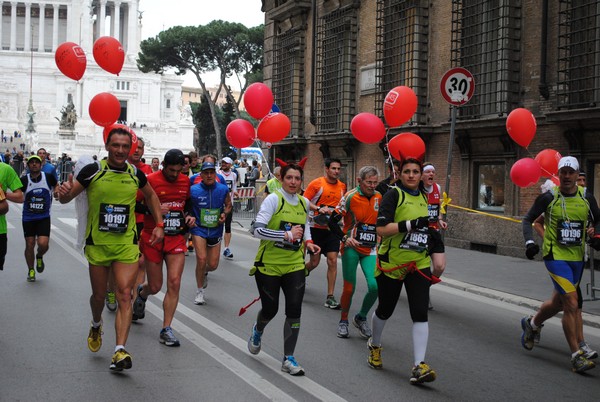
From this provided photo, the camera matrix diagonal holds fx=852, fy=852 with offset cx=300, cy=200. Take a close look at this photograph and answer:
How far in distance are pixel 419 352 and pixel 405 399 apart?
19.7 inches

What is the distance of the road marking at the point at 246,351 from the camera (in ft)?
20.6

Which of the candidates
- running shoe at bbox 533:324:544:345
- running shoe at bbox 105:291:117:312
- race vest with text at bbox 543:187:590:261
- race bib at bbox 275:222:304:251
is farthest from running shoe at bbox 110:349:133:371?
running shoe at bbox 533:324:544:345

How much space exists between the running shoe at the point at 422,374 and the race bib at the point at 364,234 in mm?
2288

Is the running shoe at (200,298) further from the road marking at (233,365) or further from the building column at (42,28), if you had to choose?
the building column at (42,28)

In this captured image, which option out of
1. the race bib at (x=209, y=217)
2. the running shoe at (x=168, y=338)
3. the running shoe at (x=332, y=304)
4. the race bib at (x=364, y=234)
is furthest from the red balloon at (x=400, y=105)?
the running shoe at (x=168, y=338)

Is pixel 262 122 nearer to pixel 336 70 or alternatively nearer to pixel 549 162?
pixel 549 162

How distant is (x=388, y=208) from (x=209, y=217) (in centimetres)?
374

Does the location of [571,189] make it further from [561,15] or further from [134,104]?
[134,104]

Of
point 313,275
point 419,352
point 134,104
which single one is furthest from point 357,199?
point 134,104

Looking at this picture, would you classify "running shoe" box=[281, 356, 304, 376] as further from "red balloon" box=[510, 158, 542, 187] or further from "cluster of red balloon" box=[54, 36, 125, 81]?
"cluster of red balloon" box=[54, 36, 125, 81]

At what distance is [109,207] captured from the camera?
267 inches

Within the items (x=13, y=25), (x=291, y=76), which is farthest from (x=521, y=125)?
(x=13, y=25)

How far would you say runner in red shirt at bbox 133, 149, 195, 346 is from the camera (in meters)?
7.93

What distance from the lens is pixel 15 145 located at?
261 ft
